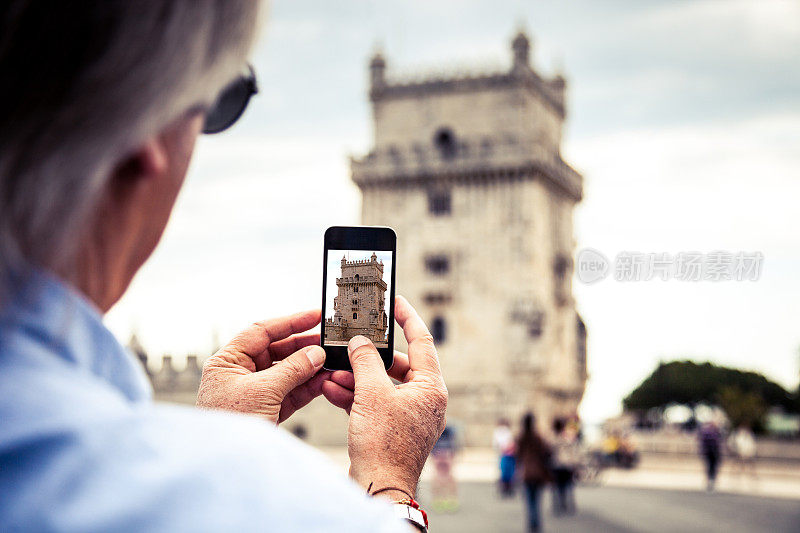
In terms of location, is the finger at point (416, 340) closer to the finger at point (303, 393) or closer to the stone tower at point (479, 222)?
the finger at point (303, 393)

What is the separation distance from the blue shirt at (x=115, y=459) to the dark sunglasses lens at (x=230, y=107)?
449 mm

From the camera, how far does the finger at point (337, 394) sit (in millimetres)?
1829

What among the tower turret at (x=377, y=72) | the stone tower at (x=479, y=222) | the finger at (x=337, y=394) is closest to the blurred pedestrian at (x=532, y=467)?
the finger at (x=337, y=394)

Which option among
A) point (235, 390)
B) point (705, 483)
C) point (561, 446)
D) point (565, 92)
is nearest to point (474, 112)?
point (565, 92)

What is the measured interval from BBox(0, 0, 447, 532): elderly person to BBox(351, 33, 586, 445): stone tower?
36.0 m

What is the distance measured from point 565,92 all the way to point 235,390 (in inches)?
1699

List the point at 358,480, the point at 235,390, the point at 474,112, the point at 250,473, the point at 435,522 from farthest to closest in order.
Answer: the point at 474,112, the point at 435,522, the point at 235,390, the point at 358,480, the point at 250,473

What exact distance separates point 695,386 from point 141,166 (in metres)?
82.0

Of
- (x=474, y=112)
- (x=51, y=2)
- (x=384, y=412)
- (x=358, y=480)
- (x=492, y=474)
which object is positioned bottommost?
(x=492, y=474)

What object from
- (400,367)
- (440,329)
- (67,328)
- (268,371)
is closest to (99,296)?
(67,328)

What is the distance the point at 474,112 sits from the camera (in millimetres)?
38969

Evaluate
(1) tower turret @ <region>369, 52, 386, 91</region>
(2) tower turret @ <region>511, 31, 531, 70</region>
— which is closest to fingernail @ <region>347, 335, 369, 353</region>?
(2) tower turret @ <region>511, 31, 531, 70</region>

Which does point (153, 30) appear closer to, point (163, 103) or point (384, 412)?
point (163, 103)

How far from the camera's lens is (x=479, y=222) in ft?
Result: 127
